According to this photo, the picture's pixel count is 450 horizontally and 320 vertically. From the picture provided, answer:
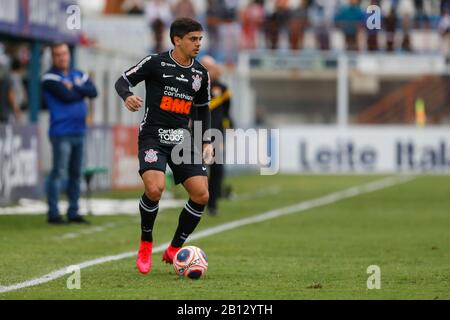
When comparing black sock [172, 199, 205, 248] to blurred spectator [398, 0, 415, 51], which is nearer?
black sock [172, 199, 205, 248]

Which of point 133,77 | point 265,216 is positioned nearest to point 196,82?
point 133,77

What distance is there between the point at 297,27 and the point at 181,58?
1233 inches

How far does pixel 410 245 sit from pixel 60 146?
4737mm

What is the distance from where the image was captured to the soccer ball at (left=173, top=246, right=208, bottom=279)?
1042 cm

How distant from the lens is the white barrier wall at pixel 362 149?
3778cm

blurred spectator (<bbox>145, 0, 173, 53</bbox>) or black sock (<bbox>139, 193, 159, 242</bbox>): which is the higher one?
blurred spectator (<bbox>145, 0, 173, 53</bbox>)

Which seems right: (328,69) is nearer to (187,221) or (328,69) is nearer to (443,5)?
(443,5)

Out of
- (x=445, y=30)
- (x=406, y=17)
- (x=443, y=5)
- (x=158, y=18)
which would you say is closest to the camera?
(x=158, y=18)

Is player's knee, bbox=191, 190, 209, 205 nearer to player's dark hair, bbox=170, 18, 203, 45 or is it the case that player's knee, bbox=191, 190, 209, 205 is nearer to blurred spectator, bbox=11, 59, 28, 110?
player's dark hair, bbox=170, 18, 203, 45

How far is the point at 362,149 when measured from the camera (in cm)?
3847

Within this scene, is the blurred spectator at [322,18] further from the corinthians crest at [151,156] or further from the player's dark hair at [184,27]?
the corinthians crest at [151,156]

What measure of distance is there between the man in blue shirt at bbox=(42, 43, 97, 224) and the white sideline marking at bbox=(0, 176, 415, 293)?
1962 millimetres

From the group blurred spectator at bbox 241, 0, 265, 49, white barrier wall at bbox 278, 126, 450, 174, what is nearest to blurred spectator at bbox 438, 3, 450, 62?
white barrier wall at bbox 278, 126, 450, 174

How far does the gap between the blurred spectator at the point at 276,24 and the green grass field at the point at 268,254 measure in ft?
67.1
